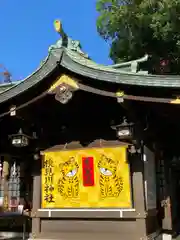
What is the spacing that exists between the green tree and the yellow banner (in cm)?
1177

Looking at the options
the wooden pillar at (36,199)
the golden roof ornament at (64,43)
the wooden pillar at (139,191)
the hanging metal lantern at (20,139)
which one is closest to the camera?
the wooden pillar at (139,191)

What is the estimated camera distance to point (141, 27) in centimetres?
1908

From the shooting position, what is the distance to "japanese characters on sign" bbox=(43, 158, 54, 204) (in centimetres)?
934

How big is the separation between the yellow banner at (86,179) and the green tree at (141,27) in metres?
11.8

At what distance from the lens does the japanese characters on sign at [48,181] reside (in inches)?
368

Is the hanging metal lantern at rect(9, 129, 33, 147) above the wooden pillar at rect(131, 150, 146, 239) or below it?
above

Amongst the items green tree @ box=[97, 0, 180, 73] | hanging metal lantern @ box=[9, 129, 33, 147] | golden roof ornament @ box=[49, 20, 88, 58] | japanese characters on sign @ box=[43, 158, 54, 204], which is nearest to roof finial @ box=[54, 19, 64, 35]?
golden roof ornament @ box=[49, 20, 88, 58]

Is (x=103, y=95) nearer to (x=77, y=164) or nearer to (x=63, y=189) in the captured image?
(x=77, y=164)

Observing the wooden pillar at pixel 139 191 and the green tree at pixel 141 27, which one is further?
the green tree at pixel 141 27

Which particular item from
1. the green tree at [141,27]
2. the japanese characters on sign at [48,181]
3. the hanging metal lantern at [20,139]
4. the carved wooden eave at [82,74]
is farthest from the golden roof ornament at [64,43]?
the green tree at [141,27]

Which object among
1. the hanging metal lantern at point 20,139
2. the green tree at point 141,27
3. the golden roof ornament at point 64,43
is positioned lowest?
the hanging metal lantern at point 20,139

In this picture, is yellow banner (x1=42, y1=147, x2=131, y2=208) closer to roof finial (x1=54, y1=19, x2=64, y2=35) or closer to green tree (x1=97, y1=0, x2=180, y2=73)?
roof finial (x1=54, y1=19, x2=64, y2=35)

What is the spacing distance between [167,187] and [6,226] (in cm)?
593

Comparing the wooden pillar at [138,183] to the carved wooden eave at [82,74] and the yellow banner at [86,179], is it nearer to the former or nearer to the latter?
the yellow banner at [86,179]
